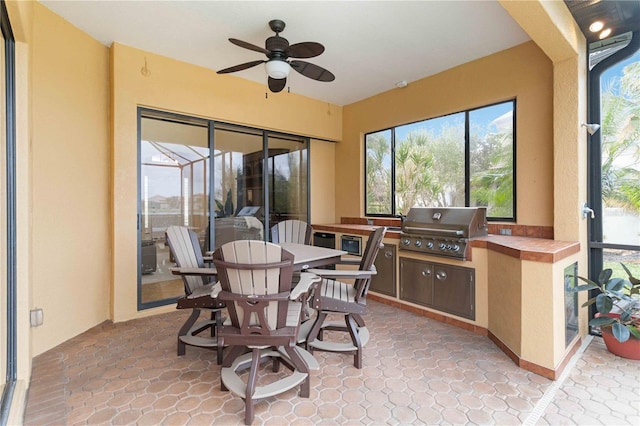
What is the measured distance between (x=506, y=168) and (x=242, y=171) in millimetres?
3356

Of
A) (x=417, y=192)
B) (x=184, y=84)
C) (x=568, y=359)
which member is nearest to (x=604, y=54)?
(x=417, y=192)

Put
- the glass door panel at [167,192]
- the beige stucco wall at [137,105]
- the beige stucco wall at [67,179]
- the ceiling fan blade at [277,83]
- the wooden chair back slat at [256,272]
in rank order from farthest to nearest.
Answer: the glass door panel at [167,192] → the beige stucco wall at [137,105] → the ceiling fan blade at [277,83] → the beige stucco wall at [67,179] → the wooden chair back slat at [256,272]

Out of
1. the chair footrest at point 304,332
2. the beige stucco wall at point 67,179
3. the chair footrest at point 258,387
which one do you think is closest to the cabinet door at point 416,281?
the chair footrest at point 304,332

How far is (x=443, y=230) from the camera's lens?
129 inches

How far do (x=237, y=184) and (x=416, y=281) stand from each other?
271 centimetres

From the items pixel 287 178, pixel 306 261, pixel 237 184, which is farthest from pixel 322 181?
pixel 306 261

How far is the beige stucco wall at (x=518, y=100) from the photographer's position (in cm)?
312

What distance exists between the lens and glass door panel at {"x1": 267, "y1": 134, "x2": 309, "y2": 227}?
4836 mm

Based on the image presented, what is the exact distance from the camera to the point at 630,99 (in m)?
2.78

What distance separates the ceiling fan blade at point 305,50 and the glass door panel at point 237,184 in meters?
1.94

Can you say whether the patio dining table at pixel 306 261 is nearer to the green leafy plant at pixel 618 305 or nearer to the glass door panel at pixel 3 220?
the glass door panel at pixel 3 220

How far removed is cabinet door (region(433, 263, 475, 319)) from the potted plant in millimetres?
841

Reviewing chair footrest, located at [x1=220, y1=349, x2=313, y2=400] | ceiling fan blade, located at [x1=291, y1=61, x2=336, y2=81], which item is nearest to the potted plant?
chair footrest, located at [x1=220, y1=349, x2=313, y2=400]

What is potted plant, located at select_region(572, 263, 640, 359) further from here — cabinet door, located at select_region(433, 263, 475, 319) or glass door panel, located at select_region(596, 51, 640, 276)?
cabinet door, located at select_region(433, 263, 475, 319)
